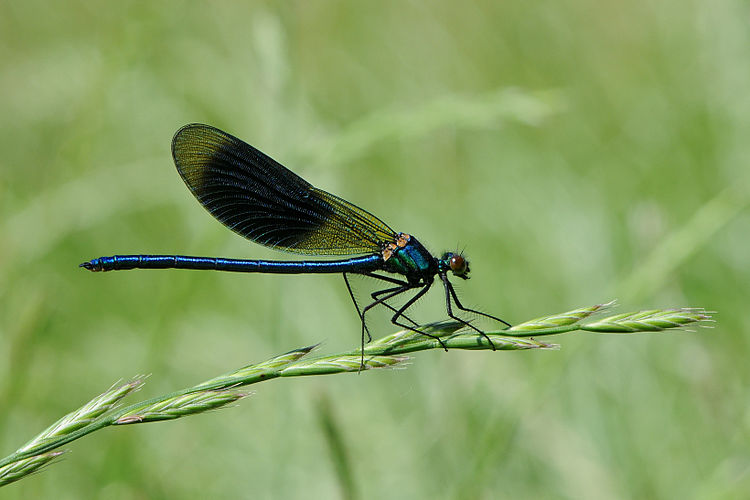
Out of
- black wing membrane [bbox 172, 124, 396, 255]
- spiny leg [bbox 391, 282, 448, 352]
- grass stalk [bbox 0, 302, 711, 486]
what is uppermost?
black wing membrane [bbox 172, 124, 396, 255]

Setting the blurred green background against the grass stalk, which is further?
the blurred green background

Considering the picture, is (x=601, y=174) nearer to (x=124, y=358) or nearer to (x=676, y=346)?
(x=676, y=346)

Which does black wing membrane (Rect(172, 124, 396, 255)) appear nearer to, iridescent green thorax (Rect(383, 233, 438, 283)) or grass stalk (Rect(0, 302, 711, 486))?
iridescent green thorax (Rect(383, 233, 438, 283))

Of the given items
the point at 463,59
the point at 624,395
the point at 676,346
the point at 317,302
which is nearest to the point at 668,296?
the point at 676,346

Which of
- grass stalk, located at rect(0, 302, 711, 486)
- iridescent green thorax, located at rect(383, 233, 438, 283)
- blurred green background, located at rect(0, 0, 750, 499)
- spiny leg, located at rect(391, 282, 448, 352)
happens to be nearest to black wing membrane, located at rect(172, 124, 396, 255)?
iridescent green thorax, located at rect(383, 233, 438, 283)

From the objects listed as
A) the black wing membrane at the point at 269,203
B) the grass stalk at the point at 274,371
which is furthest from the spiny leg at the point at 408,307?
the black wing membrane at the point at 269,203
